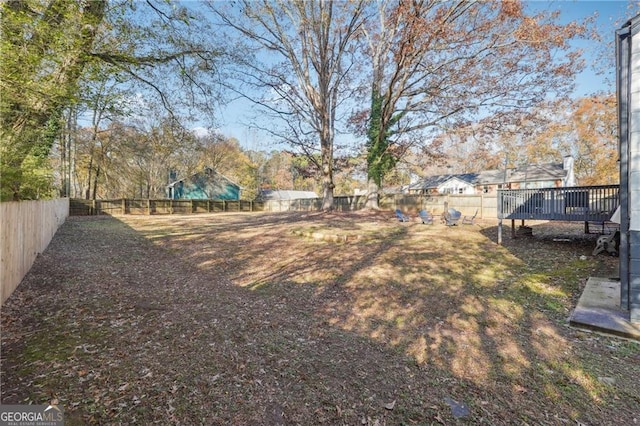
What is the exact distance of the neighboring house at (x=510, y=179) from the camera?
25.7 meters

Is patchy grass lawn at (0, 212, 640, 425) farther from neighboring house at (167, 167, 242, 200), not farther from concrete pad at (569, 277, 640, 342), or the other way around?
neighboring house at (167, 167, 242, 200)

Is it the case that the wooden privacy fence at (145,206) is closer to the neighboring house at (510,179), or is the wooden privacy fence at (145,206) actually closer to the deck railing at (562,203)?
the deck railing at (562,203)

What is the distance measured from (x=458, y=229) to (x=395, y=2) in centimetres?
1109

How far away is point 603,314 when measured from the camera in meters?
3.85

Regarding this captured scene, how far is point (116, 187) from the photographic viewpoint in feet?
82.6

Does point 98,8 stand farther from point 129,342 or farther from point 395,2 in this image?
point 395,2

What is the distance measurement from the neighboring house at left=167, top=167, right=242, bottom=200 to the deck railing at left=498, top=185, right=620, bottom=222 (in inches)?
1073

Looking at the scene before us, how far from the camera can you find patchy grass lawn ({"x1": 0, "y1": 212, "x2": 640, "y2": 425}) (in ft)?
7.61

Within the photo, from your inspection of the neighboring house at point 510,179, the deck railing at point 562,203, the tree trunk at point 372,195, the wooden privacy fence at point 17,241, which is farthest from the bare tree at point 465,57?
the neighboring house at point 510,179

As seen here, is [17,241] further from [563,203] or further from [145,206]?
[145,206]

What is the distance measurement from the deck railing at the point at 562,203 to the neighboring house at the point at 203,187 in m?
27.3

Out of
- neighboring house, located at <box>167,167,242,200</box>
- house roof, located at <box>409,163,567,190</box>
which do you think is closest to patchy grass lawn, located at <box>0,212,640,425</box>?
neighboring house, located at <box>167,167,242,200</box>

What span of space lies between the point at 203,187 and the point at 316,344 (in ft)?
94.9

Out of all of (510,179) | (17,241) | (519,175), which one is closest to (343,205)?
(17,241)
